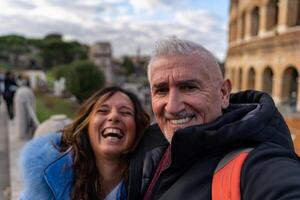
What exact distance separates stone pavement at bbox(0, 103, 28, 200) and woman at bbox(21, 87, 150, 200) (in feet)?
10.1

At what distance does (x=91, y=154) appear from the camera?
255 cm

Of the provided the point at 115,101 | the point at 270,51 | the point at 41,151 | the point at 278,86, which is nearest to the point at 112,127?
the point at 115,101

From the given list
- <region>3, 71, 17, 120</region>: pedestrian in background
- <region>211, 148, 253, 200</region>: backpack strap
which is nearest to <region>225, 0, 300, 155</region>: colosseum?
<region>211, 148, 253, 200</region>: backpack strap

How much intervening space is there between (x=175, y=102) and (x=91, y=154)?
1098mm

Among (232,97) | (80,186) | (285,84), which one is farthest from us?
(285,84)

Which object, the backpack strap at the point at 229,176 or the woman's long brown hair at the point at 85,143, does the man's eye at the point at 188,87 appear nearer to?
the backpack strap at the point at 229,176

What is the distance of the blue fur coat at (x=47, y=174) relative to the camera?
2.39 m

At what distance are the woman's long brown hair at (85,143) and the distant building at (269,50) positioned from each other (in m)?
13.3

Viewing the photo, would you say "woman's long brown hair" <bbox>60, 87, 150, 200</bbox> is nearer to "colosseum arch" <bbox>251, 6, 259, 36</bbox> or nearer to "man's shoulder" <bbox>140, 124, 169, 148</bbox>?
"man's shoulder" <bbox>140, 124, 169, 148</bbox>

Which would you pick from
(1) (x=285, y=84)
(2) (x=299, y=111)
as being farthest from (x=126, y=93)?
(1) (x=285, y=84)

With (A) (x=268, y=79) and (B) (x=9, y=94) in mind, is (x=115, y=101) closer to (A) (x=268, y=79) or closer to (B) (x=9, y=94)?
(B) (x=9, y=94)

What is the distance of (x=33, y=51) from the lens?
3519 inches

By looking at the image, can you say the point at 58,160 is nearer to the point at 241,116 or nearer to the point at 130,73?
the point at 241,116

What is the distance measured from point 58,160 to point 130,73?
84.6 metres
